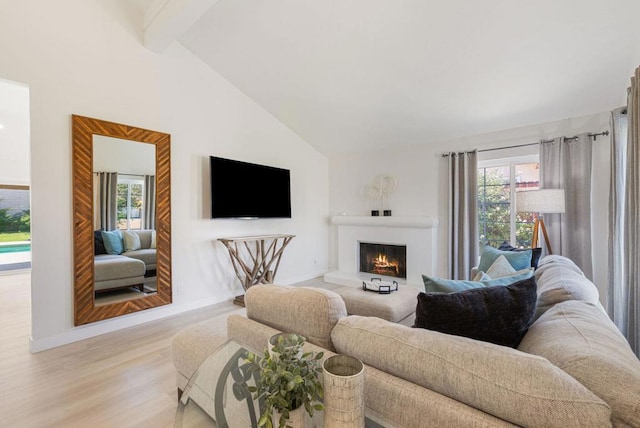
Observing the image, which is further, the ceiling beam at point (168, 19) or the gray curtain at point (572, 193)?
the gray curtain at point (572, 193)

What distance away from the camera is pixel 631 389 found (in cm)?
71

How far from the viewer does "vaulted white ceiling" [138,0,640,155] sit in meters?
2.51

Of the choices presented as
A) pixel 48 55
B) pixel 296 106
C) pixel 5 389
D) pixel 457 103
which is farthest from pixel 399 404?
pixel 296 106

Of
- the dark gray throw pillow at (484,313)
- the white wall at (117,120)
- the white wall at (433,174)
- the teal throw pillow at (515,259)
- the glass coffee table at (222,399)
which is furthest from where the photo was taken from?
the white wall at (433,174)

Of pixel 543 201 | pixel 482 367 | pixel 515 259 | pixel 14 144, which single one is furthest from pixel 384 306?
pixel 14 144

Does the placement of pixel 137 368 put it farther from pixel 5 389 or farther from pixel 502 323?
pixel 502 323

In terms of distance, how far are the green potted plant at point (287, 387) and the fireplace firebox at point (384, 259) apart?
164 inches

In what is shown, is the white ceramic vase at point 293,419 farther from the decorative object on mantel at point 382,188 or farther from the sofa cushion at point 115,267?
the decorative object on mantel at point 382,188

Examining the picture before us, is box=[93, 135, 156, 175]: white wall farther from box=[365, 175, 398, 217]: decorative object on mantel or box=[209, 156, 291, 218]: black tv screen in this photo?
box=[365, 175, 398, 217]: decorative object on mantel

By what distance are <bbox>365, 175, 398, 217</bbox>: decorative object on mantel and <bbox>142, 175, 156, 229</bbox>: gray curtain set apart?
3.30m

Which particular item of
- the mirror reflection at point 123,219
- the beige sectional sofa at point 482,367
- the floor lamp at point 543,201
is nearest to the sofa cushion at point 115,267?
the mirror reflection at point 123,219

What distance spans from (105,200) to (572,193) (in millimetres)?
5163

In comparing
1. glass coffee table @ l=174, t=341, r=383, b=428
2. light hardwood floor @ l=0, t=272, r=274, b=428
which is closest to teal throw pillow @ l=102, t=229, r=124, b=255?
light hardwood floor @ l=0, t=272, r=274, b=428

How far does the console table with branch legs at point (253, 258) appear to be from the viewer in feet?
13.0
